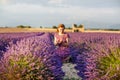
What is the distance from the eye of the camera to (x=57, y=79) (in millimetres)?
7988

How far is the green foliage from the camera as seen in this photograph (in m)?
7.39

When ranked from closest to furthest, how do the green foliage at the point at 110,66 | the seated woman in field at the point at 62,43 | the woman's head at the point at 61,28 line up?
the green foliage at the point at 110,66
the woman's head at the point at 61,28
the seated woman in field at the point at 62,43

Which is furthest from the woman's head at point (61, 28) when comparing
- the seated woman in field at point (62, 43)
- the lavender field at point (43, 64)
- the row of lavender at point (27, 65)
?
the row of lavender at point (27, 65)

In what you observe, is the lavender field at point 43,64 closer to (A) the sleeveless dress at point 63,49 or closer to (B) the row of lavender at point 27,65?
(B) the row of lavender at point 27,65

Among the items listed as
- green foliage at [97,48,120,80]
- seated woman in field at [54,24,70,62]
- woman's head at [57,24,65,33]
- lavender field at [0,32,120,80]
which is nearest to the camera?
green foliage at [97,48,120,80]

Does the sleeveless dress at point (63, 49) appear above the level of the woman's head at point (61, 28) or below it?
below

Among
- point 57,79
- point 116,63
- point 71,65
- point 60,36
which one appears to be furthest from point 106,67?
point 71,65

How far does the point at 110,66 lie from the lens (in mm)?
7523

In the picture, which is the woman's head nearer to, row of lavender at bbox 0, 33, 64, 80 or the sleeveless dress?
the sleeveless dress

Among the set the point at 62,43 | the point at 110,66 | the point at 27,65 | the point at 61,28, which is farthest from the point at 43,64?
the point at 62,43

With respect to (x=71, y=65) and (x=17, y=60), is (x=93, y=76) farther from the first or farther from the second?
(x=71, y=65)

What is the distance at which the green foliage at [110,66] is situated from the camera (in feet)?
24.3

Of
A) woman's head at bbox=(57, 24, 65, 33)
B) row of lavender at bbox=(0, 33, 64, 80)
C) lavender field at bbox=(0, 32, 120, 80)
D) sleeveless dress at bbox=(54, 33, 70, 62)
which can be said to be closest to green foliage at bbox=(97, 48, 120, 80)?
lavender field at bbox=(0, 32, 120, 80)

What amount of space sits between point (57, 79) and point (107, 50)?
107 centimetres
